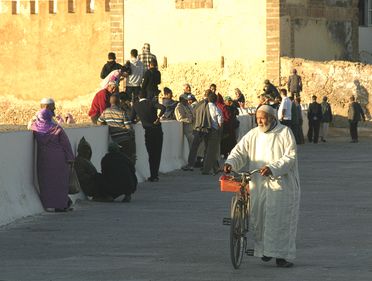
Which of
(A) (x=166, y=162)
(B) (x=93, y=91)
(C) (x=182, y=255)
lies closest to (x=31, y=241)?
(C) (x=182, y=255)

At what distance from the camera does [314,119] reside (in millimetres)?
47156

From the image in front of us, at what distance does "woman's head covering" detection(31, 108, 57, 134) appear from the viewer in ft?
69.1

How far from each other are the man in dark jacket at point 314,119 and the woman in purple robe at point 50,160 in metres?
26.2

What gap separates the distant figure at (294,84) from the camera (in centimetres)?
5053

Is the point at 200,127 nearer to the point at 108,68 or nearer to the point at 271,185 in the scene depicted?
the point at 108,68

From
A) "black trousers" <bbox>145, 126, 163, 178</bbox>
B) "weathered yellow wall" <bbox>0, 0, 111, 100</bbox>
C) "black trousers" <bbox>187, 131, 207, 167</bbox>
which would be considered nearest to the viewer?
"black trousers" <bbox>145, 126, 163, 178</bbox>

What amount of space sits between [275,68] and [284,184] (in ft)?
127

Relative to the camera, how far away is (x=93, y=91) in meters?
57.2

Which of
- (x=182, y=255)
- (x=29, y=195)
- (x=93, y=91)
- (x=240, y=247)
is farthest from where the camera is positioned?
(x=93, y=91)

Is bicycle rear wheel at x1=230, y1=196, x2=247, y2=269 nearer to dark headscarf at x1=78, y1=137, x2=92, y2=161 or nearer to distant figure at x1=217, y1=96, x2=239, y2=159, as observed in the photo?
dark headscarf at x1=78, y1=137, x2=92, y2=161

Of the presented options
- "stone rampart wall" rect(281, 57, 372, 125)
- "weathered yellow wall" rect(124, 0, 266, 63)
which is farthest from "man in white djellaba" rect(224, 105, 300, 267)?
"weathered yellow wall" rect(124, 0, 266, 63)

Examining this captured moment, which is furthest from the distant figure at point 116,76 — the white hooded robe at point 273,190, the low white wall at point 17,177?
the white hooded robe at point 273,190

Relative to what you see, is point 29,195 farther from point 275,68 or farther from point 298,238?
point 275,68

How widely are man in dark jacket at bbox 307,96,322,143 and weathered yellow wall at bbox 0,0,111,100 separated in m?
11.7
